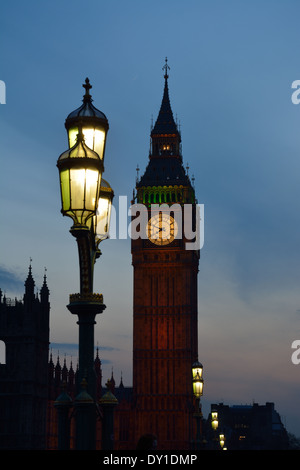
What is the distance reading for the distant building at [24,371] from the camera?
62.8 m

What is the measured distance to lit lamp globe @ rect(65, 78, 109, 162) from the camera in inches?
457

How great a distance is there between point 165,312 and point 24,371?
36748mm

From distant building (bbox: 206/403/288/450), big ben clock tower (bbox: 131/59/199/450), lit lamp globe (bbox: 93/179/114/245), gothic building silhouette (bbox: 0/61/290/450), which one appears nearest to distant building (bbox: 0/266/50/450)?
gothic building silhouette (bbox: 0/61/290/450)

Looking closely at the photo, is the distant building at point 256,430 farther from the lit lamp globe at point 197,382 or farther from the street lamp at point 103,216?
the street lamp at point 103,216

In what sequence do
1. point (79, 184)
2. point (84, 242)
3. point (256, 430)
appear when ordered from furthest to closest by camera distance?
1. point (256, 430)
2. point (84, 242)
3. point (79, 184)

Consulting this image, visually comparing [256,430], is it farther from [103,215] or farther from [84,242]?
[84,242]

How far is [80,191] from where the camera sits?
9898 mm

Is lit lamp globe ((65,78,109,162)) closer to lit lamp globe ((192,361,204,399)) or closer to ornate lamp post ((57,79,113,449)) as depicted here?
ornate lamp post ((57,79,113,449))

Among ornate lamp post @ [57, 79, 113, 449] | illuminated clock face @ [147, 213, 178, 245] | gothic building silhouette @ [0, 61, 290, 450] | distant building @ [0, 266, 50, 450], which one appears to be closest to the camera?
ornate lamp post @ [57, 79, 113, 449]

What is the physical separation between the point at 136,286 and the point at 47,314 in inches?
1272

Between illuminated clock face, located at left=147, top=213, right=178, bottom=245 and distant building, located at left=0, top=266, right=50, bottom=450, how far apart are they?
110 ft

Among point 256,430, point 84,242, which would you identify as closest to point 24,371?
point 84,242

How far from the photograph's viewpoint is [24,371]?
214 ft
